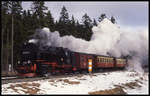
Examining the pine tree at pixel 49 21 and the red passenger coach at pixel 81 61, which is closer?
the red passenger coach at pixel 81 61

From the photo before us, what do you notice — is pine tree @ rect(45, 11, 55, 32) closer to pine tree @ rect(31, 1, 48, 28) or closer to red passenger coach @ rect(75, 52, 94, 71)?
pine tree @ rect(31, 1, 48, 28)

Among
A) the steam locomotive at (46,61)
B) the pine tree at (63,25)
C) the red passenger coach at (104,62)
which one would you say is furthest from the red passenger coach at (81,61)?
the pine tree at (63,25)

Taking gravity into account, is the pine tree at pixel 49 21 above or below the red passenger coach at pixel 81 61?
above

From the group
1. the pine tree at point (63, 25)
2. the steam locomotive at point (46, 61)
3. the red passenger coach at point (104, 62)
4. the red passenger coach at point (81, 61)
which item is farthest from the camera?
the pine tree at point (63, 25)

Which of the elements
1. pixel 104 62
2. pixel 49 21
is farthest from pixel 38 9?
pixel 104 62

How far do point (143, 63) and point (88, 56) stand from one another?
8.75m

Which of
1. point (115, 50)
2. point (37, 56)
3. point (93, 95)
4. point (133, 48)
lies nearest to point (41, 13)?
point (115, 50)

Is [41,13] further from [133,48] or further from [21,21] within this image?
[133,48]

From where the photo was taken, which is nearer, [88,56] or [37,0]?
[88,56]

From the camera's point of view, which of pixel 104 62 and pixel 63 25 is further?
pixel 63 25

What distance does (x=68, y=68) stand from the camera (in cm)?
2969

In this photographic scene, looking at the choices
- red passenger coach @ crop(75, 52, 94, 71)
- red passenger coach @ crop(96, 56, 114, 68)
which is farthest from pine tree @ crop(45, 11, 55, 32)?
red passenger coach @ crop(75, 52, 94, 71)

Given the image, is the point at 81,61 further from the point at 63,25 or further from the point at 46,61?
the point at 63,25

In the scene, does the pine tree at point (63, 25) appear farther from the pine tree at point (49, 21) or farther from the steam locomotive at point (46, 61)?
the steam locomotive at point (46, 61)
